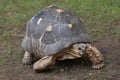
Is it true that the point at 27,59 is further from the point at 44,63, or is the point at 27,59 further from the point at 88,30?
the point at 88,30

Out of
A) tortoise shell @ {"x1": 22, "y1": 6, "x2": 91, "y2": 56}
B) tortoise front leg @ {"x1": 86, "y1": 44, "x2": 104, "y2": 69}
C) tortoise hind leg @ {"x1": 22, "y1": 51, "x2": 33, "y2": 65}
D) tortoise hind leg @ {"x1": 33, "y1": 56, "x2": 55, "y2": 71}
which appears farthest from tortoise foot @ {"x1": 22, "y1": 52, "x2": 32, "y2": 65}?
tortoise front leg @ {"x1": 86, "y1": 44, "x2": 104, "y2": 69}

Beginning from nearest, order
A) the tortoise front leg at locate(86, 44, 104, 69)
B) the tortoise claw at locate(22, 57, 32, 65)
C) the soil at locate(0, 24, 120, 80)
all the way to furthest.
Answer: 1. the soil at locate(0, 24, 120, 80)
2. the tortoise front leg at locate(86, 44, 104, 69)
3. the tortoise claw at locate(22, 57, 32, 65)

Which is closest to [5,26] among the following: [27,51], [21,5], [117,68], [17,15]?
[17,15]

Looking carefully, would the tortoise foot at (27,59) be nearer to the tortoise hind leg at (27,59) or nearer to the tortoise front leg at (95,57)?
the tortoise hind leg at (27,59)

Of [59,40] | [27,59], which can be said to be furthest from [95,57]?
[27,59]

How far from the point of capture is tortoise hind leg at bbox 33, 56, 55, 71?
5918mm

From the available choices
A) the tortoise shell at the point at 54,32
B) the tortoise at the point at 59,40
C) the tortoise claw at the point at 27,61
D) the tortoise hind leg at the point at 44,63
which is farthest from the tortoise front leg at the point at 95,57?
the tortoise claw at the point at 27,61

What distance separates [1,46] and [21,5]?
2187 mm

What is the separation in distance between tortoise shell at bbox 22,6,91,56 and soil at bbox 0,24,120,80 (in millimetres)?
308

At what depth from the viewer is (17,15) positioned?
861 centimetres

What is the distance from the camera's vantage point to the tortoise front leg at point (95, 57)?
19.4 feet

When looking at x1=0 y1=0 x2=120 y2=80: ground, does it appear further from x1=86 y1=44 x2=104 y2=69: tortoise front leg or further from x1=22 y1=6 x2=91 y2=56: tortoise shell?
x1=22 y1=6 x2=91 y2=56: tortoise shell

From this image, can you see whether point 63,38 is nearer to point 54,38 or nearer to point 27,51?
point 54,38

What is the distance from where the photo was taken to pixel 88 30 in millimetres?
7586
